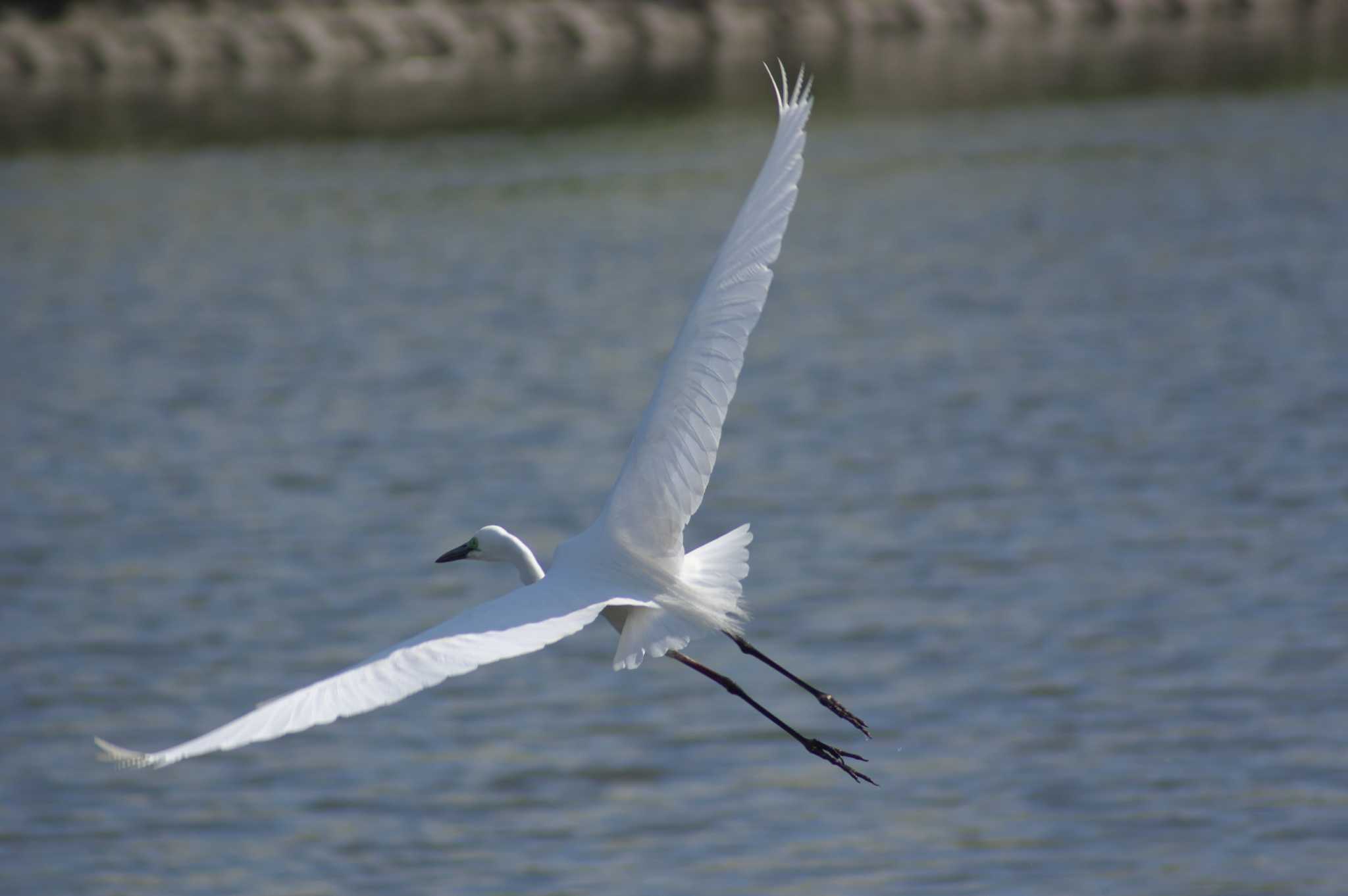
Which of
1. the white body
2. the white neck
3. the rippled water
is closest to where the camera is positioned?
the white body

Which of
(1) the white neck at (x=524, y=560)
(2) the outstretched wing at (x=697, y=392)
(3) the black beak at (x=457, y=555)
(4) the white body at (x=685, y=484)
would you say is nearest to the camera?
(4) the white body at (x=685, y=484)

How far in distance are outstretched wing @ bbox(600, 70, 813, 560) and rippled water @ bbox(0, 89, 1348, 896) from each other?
199cm

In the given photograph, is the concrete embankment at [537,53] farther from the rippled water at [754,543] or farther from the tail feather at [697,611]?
the tail feather at [697,611]

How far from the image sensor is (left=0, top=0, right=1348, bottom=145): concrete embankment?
35969mm

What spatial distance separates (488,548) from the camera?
22.5 ft

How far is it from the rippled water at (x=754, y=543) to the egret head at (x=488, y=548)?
1539 mm

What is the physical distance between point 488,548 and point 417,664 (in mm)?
1855

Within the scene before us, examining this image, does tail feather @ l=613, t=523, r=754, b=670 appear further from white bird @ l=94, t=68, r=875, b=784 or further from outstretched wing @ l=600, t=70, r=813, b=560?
outstretched wing @ l=600, t=70, r=813, b=560

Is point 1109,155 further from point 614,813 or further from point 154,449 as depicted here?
point 614,813

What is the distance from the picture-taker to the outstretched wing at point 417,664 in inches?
176

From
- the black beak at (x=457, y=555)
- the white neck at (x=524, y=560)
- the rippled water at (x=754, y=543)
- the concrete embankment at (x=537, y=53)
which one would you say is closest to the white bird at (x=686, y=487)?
the white neck at (x=524, y=560)

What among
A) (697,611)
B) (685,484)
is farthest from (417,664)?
(685,484)

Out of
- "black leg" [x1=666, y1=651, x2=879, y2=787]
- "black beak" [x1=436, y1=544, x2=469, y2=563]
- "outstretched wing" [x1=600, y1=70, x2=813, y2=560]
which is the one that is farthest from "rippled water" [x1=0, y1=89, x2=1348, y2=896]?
"outstretched wing" [x1=600, y1=70, x2=813, y2=560]

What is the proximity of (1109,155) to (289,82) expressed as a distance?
24055 millimetres
